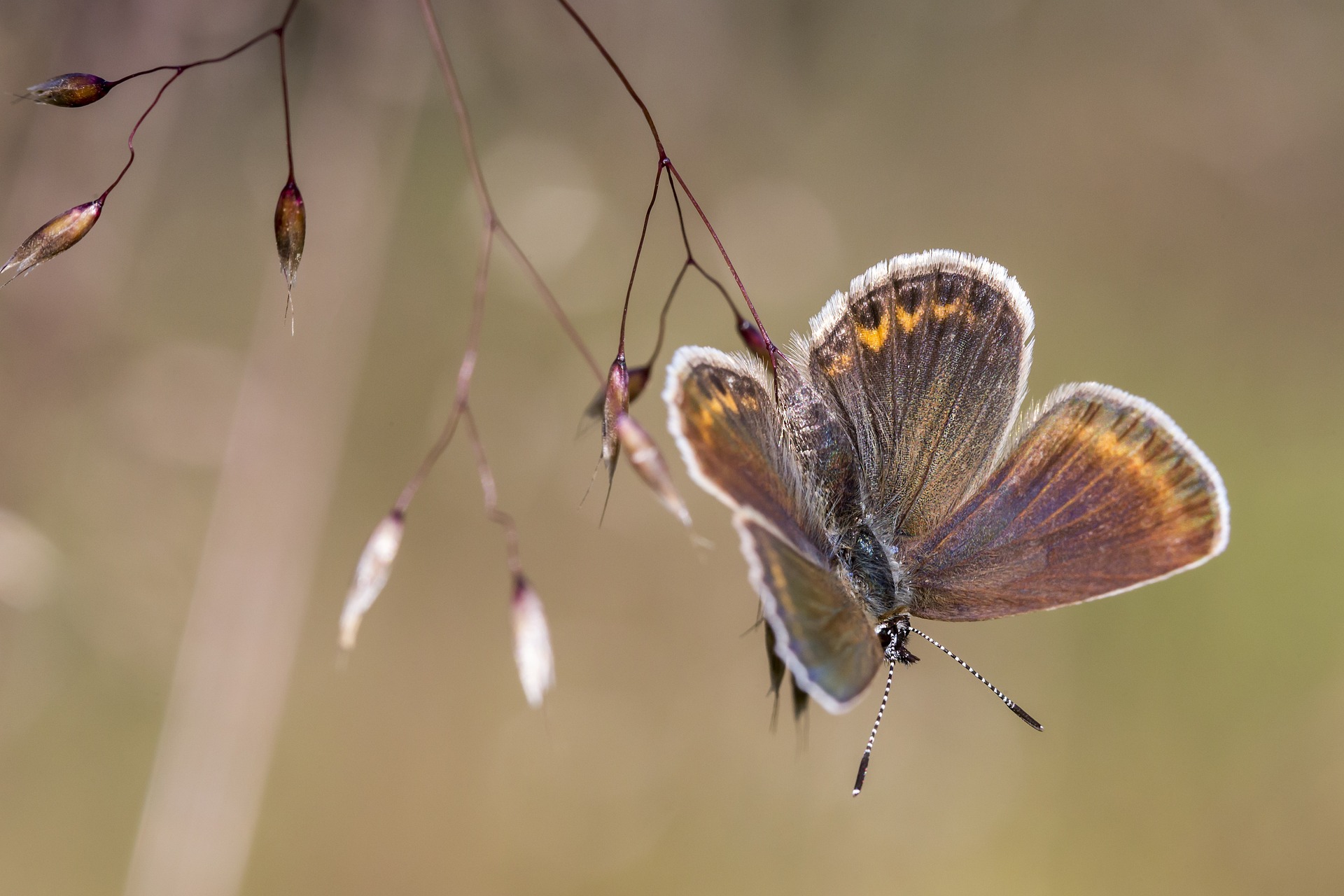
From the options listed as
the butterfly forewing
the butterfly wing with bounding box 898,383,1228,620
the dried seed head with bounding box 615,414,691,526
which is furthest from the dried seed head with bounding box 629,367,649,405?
the butterfly wing with bounding box 898,383,1228,620

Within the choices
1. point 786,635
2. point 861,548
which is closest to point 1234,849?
point 861,548

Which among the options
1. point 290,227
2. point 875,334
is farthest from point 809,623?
point 290,227

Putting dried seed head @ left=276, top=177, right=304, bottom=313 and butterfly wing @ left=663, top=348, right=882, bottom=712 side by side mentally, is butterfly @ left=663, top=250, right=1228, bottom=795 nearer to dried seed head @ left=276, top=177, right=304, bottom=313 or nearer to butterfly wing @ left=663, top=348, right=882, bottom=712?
butterfly wing @ left=663, top=348, right=882, bottom=712

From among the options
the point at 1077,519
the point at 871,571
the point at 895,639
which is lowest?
the point at 895,639

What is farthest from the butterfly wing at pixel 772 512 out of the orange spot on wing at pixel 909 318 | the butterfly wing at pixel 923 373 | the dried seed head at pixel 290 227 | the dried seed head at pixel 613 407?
the dried seed head at pixel 290 227

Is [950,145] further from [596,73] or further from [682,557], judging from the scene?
[682,557]

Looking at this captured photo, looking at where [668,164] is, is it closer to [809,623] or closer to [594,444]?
[809,623]

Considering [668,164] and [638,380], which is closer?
[668,164]

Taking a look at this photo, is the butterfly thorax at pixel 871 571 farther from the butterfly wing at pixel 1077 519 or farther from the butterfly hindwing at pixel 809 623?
the butterfly hindwing at pixel 809 623
